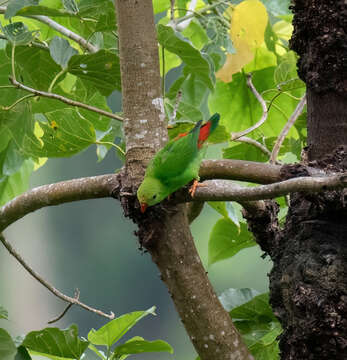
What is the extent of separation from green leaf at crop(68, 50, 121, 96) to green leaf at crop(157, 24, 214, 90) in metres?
0.12

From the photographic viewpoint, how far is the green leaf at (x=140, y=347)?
4.67 ft

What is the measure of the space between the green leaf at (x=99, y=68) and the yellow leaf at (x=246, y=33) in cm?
31

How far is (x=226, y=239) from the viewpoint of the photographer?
5.79 feet

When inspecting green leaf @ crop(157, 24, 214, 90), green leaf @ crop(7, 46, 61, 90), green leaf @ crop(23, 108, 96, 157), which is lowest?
green leaf @ crop(23, 108, 96, 157)

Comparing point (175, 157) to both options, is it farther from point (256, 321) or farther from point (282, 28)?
point (282, 28)

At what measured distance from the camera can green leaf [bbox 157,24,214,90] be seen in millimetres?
1483

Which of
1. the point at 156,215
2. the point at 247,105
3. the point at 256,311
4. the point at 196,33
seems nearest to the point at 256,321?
the point at 256,311

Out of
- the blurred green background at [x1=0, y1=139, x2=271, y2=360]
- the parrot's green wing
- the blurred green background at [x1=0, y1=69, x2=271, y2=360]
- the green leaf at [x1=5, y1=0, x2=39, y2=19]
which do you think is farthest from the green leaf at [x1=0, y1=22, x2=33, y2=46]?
the blurred green background at [x1=0, y1=69, x2=271, y2=360]

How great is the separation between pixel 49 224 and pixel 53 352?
6.94m

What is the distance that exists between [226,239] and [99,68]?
1.91 feet

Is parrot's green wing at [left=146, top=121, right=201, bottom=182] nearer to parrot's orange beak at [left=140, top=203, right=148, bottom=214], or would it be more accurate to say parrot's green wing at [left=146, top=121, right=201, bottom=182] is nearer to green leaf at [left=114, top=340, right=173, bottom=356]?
parrot's orange beak at [left=140, top=203, right=148, bottom=214]

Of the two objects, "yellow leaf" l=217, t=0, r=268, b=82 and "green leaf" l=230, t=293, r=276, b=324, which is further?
"yellow leaf" l=217, t=0, r=268, b=82

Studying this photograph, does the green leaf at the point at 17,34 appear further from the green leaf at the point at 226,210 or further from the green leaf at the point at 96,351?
the green leaf at the point at 96,351

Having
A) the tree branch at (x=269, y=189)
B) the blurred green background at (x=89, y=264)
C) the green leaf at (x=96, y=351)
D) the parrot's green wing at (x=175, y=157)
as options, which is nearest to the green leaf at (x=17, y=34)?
the parrot's green wing at (x=175, y=157)
